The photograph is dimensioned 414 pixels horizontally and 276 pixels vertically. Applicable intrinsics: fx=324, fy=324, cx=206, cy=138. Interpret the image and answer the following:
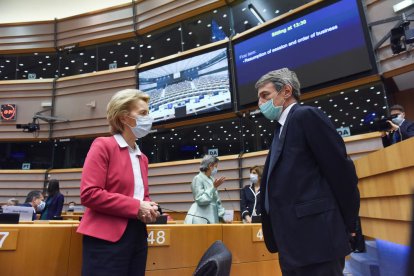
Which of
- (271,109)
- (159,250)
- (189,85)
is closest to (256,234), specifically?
(159,250)

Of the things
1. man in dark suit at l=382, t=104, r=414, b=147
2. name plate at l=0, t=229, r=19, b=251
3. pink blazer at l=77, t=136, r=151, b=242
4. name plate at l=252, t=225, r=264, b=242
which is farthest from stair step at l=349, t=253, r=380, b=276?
name plate at l=0, t=229, r=19, b=251

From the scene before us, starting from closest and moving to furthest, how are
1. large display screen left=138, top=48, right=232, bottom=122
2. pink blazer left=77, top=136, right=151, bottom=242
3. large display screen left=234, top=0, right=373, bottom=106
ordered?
1. pink blazer left=77, top=136, right=151, bottom=242
2. large display screen left=234, top=0, right=373, bottom=106
3. large display screen left=138, top=48, right=232, bottom=122

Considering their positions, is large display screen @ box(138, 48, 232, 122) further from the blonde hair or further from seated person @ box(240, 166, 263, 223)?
the blonde hair

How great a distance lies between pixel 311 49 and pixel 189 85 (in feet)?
10.5

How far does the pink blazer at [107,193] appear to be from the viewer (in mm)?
1429

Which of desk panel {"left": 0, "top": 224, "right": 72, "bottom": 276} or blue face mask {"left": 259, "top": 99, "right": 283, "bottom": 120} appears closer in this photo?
desk panel {"left": 0, "top": 224, "right": 72, "bottom": 276}

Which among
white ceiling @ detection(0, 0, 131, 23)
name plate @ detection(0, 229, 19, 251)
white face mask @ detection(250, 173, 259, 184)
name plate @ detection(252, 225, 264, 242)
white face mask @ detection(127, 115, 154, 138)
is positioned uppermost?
white ceiling @ detection(0, 0, 131, 23)

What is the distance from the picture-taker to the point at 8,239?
156cm

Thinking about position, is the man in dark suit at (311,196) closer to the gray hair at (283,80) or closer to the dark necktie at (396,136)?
the gray hair at (283,80)

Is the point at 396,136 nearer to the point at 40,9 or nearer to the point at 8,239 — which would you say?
the point at 8,239

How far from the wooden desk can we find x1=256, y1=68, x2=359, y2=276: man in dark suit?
891 millimetres

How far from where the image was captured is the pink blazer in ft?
4.69

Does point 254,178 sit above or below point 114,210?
above

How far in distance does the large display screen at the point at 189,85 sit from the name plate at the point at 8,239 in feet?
20.7
